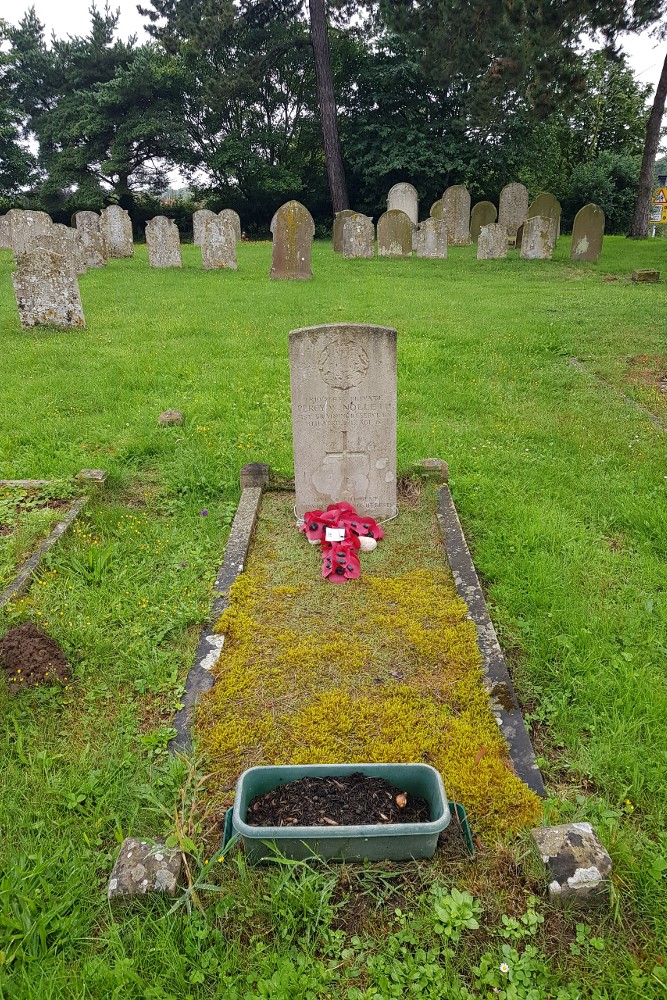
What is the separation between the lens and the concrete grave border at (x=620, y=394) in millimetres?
5879

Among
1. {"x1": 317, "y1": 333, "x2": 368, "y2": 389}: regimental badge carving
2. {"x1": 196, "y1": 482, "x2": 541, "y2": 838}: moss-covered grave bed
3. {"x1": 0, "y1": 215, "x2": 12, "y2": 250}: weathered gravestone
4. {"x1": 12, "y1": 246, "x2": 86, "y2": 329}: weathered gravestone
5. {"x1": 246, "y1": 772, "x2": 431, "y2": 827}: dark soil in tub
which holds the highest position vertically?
{"x1": 0, "y1": 215, "x2": 12, "y2": 250}: weathered gravestone

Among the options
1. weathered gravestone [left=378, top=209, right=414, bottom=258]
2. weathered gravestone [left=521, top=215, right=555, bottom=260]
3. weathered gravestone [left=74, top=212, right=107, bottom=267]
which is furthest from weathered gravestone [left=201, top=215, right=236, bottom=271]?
weathered gravestone [left=521, top=215, right=555, bottom=260]

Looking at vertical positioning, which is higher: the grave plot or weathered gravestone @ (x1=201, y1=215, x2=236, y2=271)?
weathered gravestone @ (x1=201, y1=215, x2=236, y2=271)

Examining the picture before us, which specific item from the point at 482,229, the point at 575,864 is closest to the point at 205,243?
the point at 482,229

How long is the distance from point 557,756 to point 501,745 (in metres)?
0.25

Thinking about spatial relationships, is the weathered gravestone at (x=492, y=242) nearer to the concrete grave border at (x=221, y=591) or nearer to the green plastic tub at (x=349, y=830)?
the concrete grave border at (x=221, y=591)

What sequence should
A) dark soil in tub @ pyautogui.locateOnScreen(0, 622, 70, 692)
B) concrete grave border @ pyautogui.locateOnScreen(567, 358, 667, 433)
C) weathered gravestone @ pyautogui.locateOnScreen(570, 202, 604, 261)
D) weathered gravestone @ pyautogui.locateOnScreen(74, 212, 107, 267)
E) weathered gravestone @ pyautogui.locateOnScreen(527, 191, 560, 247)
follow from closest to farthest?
dark soil in tub @ pyautogui.locateOnScreen(0, 622, 70, 692) < concrete grave border @ pyautogui.locateOnScreen(567, 358, 667, 433) < weathered gravestone @ pyautogui.locateOnScreen(74, 212, 107, 267) < weathered gravestone @ pyautogui.locateOnScreen(570, 202, 604, 261) < weathered gravestone @ pyautogui.locateOnScreen(527, 191, 560, 247)

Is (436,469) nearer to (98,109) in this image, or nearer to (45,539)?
(45,539)

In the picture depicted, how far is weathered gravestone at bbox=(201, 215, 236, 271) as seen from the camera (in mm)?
15367

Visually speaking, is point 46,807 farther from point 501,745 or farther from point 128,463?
point 128,463

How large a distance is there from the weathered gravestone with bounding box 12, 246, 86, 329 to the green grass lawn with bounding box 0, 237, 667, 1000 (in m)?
0.66

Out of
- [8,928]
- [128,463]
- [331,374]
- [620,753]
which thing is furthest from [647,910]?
[128,463]

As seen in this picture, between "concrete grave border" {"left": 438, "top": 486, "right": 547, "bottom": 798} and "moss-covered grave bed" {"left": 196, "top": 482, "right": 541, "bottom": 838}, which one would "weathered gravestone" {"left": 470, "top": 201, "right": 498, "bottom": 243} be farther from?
"moss-covered grave bed" {"left": 196, "top": 482, "right": 541, "bottom": 838}

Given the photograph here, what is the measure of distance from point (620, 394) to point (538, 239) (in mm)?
11875
